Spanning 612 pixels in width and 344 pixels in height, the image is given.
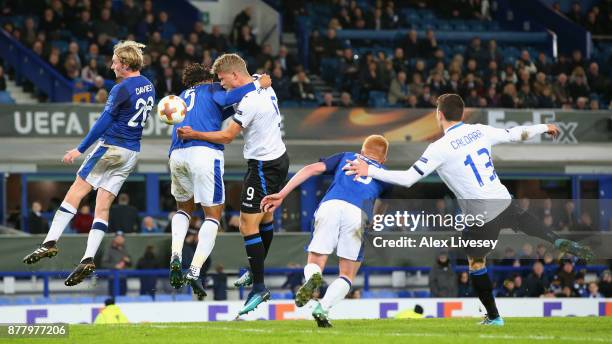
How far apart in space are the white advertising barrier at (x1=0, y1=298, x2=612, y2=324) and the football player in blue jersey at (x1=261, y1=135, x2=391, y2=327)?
7.47 metres

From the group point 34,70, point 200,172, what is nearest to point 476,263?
point 200,172

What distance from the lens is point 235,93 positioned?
11.9 metres

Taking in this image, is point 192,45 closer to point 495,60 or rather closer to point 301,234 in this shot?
point 301,234

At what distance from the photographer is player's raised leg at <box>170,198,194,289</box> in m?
11.7

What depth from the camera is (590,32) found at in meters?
32.9

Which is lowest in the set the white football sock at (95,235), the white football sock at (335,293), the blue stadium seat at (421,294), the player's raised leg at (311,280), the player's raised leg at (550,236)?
the blue stadium seat at (421,294)

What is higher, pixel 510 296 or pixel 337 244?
pixel 337 244

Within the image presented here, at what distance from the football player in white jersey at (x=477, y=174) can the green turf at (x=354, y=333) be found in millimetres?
728

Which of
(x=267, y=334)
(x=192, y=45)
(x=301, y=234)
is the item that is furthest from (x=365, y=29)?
(x=267, y=334)

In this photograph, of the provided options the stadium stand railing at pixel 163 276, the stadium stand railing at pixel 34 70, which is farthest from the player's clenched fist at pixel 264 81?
the stadium stand railing at pixel 34 70

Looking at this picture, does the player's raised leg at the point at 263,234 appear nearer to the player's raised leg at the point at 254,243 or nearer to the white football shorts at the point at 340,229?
the player's raised leg at the point at 254,243

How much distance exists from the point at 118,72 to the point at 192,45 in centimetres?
1321

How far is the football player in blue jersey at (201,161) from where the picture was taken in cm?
1192

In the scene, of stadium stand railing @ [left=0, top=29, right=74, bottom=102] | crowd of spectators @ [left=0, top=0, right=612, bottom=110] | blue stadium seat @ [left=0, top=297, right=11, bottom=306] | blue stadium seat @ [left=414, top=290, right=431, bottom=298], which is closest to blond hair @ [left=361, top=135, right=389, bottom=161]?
blue stadium seat @ [left=0, top=297, right=11, bottom=306]
